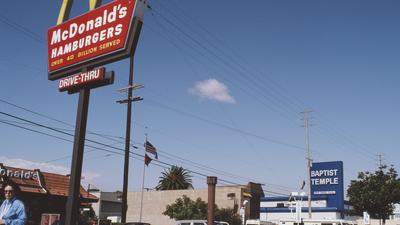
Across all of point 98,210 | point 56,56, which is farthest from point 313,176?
point 56,56

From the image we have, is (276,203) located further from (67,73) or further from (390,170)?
(67,73)

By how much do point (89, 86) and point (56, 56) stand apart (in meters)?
2.24

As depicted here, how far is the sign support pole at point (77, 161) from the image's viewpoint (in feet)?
42.1

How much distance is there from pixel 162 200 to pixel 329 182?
905 inches

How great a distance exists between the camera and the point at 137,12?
1363 cm

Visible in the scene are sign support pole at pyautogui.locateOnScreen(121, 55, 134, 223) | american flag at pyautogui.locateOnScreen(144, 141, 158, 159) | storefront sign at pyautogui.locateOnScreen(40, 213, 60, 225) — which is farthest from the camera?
american flag at pyautogui.locateOnScreen(144, 141, 158, 159)

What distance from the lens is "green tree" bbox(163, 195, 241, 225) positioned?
180 ft

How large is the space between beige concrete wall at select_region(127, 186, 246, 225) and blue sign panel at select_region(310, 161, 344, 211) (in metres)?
9.08

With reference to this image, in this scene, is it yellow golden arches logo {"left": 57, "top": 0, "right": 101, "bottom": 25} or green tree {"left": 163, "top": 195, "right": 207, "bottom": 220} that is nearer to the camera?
yellow golden arches logo {"left": 57, "top": 0, "right": 101, "bottom": 25}

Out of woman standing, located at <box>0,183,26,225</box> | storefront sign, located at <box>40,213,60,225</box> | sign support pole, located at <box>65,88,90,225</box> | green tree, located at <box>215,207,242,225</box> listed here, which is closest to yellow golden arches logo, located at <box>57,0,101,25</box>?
sign support pole, located at <box>65,88,90,225</box>

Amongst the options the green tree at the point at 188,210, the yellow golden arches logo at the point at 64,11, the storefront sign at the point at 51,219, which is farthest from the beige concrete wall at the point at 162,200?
the yellow golden arches logo at the point at 64,11

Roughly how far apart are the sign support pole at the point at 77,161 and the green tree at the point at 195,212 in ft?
138

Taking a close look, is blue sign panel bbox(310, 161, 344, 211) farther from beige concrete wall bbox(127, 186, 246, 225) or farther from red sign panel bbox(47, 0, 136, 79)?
red sign panel bbox(47, 0, 136, 79)

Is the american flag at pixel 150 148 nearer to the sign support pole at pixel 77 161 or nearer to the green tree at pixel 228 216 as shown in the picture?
the green tree at pixel 228 216
